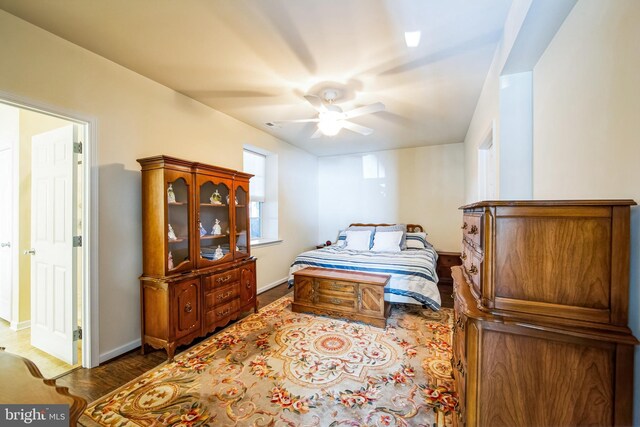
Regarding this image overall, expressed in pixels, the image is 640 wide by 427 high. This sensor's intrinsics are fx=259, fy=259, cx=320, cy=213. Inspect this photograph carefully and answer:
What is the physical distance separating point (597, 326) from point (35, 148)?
13.4ft

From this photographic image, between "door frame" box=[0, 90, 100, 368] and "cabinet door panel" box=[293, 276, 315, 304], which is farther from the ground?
"door frame" box=[0, 90, 100, 368]

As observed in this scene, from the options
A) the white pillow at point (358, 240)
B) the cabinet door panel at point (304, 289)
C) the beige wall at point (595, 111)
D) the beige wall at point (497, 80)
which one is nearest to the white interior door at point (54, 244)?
the cabinet door panel at point (304, 289)

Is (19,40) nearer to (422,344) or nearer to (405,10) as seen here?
(405,10)

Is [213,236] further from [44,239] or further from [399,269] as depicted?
[399,269]

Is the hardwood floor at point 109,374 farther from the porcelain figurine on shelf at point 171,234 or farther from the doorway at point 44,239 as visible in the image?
the porcelain figurine on shelf at point 171,234

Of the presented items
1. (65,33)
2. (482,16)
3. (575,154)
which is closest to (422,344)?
(575,154)

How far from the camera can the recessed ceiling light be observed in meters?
1.86

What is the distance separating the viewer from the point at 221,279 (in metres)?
2.77

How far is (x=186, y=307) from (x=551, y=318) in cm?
259

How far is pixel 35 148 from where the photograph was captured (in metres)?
2.44

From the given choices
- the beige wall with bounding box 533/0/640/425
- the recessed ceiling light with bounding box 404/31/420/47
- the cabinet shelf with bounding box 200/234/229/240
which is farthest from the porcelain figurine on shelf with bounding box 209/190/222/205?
the beige wall with bounding box 533/0/640/425

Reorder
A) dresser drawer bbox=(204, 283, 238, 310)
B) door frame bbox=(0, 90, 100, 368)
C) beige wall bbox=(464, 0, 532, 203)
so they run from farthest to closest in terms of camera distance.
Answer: dresser drawer bbox=(204, 283, 238, 310), door frame bbox=(0, 90, 100, 368), beige wall bbox=(464, 0, 532, 203)

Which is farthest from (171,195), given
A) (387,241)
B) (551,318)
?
(387,241)

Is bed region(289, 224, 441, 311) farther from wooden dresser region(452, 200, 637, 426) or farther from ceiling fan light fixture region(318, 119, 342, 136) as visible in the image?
wooden dresser region(452, 200, 637, 426)
